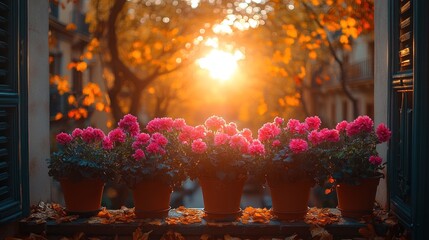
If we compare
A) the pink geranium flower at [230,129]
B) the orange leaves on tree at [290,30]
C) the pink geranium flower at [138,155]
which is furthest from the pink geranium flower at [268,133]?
the orange leaves on tree at [290,30]

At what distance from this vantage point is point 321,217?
4949 millimetres

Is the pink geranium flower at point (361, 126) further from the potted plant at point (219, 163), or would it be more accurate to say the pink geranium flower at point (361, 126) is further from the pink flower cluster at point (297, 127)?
the potted plant at point (219, 163)

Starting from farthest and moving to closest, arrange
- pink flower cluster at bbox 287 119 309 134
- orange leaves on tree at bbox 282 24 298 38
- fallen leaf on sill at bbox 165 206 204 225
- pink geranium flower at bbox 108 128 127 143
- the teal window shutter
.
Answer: orange leaves on tree at bbox 282 24 298 38 → pink geranium flower at bbox 108 128 127 143 → pink flower cluster at bbox 287 119 309 134 → fallen leaf on sill at bbox 165 206 204 225 → the teal window shutter

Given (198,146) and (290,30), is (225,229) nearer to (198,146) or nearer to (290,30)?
(198,146)

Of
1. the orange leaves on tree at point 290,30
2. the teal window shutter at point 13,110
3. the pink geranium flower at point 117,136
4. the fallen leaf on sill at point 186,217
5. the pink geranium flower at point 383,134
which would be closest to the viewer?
the teal window shutter at point 13,110

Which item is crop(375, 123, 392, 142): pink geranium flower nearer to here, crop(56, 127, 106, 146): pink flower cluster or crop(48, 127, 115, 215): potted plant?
crop(48, 127, 115, 215): potted plant

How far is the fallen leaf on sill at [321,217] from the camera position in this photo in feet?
15.7

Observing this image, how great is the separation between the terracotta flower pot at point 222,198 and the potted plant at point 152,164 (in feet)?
0.83

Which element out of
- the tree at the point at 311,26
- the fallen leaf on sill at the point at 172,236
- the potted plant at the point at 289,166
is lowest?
the fallen leaf on sill at the point at 172,236

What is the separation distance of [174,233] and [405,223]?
1.82 meters

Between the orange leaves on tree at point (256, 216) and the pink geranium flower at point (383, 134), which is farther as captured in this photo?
the orange leaves on tree at point (256, 216)

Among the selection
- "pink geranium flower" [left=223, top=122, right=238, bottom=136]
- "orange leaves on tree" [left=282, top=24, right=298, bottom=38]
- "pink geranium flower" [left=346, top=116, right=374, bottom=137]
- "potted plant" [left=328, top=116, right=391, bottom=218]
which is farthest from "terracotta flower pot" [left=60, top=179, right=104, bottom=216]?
"orange leaves on tree" [left=282, top=24, right=298, bottom=38]

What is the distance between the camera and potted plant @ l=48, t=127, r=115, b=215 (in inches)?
196

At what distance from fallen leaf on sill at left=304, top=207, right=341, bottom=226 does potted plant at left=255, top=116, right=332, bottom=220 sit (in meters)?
0.10
